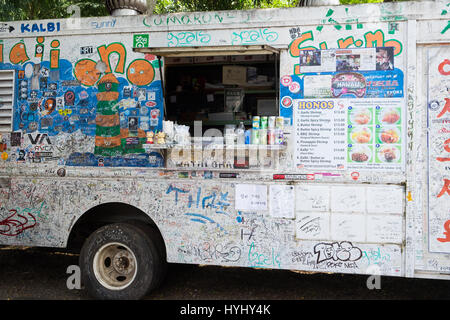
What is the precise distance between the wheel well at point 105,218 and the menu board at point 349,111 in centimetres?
185

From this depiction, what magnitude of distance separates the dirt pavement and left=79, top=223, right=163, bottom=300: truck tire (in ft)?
1.30

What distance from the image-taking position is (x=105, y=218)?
4875mm

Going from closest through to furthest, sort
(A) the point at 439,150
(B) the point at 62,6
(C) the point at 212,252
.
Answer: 1. (A) the point at 439,150
2. (C) the point at 212,252
3. (B) the point at 62,6

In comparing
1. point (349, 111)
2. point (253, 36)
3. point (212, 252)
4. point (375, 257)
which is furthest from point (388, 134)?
point (212, 252)

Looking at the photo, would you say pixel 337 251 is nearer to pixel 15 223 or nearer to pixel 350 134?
pixel 350 134

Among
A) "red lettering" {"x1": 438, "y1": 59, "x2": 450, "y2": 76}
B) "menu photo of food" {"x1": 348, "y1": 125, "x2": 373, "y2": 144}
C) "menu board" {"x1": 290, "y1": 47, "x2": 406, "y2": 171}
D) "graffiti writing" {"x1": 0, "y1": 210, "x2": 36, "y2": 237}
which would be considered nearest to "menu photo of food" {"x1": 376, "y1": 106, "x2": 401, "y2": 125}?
"menu board" {"x1": 290, "y1": 47, "x2": 406, "y2": 171}

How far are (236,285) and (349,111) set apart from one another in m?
2.56

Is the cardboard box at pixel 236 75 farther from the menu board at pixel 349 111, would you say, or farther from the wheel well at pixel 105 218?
the wheel well at pixel 105 218

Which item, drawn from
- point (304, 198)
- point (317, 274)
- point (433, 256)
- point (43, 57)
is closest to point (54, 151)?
point (43, 57)

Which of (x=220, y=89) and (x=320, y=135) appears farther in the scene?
(x=220, y=89)

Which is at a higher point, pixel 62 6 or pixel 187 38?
pixel 62 6

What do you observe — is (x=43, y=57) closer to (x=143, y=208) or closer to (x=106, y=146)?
(x=106, y=146)

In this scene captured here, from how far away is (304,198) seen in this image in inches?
164
